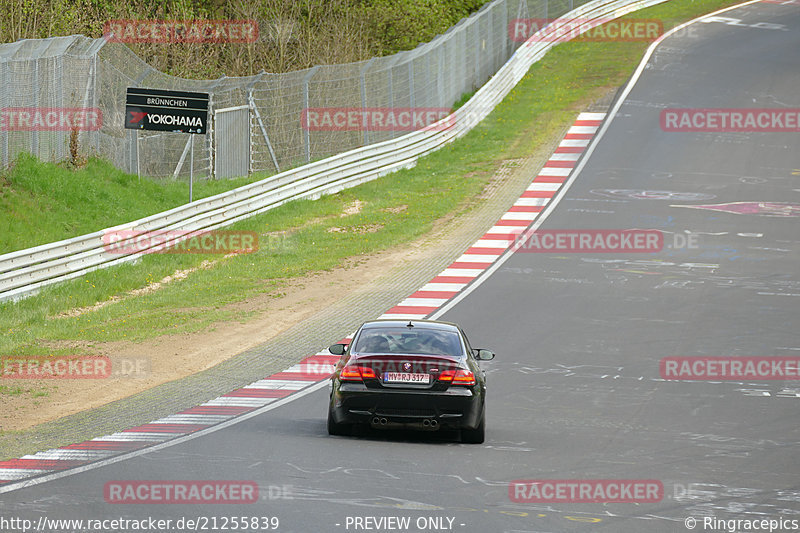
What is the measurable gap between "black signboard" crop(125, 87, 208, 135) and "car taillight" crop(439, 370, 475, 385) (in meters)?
14.8

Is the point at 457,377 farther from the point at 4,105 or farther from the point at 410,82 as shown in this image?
the point at 410,82

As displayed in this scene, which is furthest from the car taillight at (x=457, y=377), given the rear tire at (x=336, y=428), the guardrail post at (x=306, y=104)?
the guardrail post at (x=306, y=104)

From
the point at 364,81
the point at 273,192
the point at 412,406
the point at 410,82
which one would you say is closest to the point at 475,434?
the point at 412,406

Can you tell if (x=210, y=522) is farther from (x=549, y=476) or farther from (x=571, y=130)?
(x=571, y=130)

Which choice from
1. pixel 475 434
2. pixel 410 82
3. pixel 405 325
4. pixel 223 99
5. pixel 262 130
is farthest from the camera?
pixel 410 82

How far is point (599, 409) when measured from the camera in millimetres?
15156

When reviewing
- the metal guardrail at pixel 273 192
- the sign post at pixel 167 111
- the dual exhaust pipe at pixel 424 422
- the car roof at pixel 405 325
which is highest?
the sign post at pixel 167 111

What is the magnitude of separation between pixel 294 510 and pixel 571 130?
3059 centimetres

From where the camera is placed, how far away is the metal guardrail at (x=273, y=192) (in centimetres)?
2130

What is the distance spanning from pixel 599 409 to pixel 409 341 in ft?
11.2

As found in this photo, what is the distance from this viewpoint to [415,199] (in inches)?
1271

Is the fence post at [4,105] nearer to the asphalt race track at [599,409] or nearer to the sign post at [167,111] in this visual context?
the sign post at [167,111]

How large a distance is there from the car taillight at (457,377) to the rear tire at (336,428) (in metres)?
1.20

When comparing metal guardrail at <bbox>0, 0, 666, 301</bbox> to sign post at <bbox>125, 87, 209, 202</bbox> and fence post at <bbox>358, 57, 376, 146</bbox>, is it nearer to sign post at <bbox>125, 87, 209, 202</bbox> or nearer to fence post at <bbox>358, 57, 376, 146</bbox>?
sign post at <bbox>125, 87, 209, 202</bbox>
